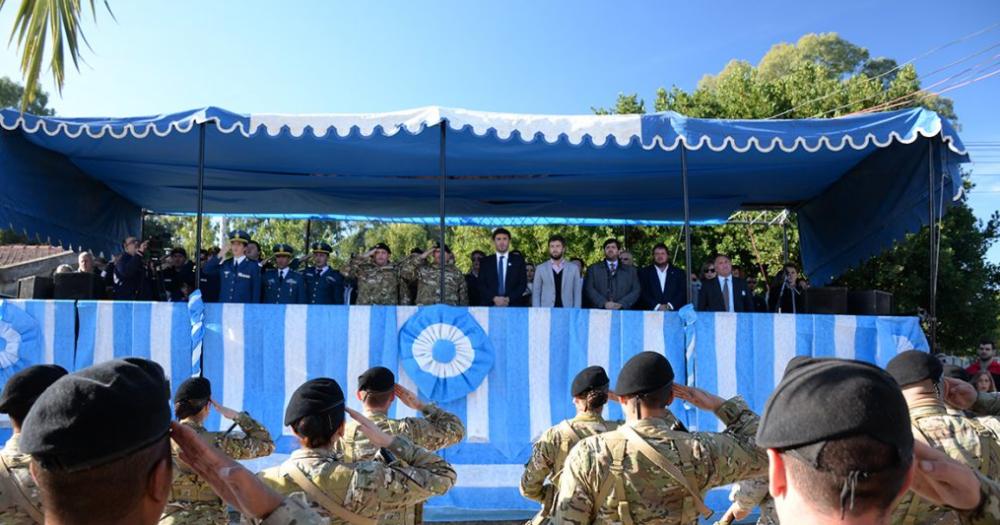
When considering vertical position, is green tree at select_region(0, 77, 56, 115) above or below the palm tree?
above

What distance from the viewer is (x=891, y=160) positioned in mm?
7617

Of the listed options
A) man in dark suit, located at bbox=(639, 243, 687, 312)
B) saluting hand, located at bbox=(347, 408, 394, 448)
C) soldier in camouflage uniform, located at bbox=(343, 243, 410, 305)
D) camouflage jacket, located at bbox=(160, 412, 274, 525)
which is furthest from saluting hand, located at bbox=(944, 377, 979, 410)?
soldier in camouflage uniform, located at bbox=(343, 243, 410, 305)

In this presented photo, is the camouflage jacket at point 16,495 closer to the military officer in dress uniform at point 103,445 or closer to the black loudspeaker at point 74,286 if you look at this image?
the military officer in dress uniform at point 103,445

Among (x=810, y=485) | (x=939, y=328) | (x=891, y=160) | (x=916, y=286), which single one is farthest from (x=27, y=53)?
(x=939, y=328)

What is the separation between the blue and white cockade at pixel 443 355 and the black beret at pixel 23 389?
3444 millimetres

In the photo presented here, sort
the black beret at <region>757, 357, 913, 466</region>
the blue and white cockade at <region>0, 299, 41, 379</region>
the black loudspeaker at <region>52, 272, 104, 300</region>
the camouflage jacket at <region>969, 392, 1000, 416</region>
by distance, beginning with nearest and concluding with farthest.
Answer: the black beret at <region>757, 357, 913, 466</region> < the camouflage jacket at <region>969, 392, 1000, 416</region> < the blue and white cockade at <region>0, 299, 41, 379</region> < the black loudspeaker at <region>52, 272, 104, 300</region>

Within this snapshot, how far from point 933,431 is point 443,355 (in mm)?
3876

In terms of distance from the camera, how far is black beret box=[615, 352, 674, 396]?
3.02 meters

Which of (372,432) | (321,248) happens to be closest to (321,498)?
(372,432)

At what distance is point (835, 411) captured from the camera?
4.20 feet

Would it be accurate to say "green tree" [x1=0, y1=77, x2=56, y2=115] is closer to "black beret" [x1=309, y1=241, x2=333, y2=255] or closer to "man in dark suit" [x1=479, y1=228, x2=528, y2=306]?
"black beret" [x1=309, y1=241, x2=333, y2=255]

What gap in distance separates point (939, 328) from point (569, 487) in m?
18.2

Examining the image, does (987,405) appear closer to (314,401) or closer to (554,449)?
(554,449)

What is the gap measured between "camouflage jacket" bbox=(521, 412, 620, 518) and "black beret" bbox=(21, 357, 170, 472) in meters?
2.71
